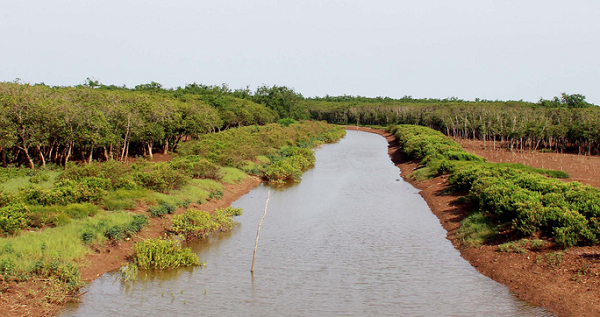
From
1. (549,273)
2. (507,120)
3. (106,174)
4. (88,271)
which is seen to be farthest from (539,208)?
(507,120)

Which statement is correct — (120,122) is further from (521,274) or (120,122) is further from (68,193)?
(521,274)

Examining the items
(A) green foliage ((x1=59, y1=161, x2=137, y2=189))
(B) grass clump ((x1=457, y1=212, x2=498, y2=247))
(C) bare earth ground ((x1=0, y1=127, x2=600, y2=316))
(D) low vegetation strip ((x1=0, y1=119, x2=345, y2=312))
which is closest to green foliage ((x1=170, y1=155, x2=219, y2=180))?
(D) low vegetation strip ((x1=0, y1=119, x2=345, y2=312))

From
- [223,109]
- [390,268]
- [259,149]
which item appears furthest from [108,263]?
[223,109]

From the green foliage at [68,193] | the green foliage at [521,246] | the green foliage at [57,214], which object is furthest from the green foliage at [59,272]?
the green foliage at [521,246]

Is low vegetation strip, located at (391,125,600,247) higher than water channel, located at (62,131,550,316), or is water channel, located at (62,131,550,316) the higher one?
low vegetation strip, located at (391,125,600,247)

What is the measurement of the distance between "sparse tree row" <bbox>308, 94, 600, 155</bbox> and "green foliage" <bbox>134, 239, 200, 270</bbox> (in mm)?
60474

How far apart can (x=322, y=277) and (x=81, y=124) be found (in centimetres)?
2443

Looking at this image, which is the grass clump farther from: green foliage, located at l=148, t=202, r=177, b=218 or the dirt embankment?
green foliage, located at l=148, t=202, r=177, b=218

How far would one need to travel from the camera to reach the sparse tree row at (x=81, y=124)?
3231 centimetres

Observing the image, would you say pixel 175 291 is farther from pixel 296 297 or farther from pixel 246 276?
pixel 296 297

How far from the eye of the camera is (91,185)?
23.7m

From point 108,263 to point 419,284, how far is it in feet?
37.8

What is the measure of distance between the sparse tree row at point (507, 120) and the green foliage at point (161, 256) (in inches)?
2381

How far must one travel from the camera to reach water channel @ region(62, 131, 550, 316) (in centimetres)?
1502
